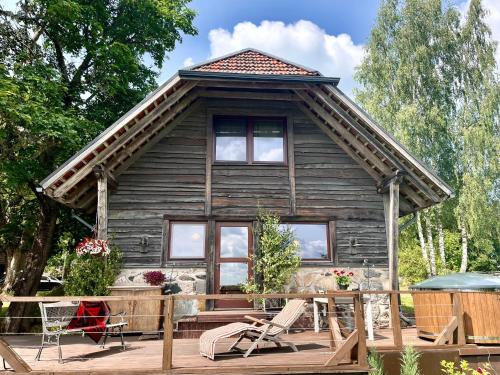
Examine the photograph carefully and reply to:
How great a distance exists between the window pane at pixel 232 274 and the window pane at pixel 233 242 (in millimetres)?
230

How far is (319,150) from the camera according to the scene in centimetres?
973

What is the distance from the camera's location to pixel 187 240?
9.00 m

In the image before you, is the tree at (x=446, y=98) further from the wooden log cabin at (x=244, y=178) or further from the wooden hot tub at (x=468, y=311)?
the wooden hot tub at (x=468, y=311)

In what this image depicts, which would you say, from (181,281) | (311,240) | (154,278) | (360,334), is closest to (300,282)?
(311,240)

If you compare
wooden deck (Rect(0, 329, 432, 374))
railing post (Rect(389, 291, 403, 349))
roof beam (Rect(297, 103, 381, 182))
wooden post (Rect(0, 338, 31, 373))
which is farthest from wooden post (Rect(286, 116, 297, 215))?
wooden post (Rect(0, 338, 31, 373))

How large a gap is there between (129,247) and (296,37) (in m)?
19.4

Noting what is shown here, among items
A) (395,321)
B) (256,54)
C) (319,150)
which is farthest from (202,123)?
(395,321)

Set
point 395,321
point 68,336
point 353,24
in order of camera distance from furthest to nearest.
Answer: point 353,24, point 68,336, point 395,321

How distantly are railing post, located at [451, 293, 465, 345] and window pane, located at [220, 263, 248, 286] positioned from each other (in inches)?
172

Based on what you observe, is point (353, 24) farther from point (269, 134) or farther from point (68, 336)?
point (68, 336)

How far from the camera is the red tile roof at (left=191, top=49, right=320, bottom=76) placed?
29.0 ft

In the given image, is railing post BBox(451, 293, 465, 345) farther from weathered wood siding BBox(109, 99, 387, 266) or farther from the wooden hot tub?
weathered wood siding BBox(109, 99, 387, 266)

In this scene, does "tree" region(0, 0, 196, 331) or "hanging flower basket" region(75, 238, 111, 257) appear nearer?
"hanging flower basket" region(75, 238, 111, 257)

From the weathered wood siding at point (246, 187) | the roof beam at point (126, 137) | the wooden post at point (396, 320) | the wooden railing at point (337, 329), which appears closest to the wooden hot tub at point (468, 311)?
the wooden railing at point (337, 329)
